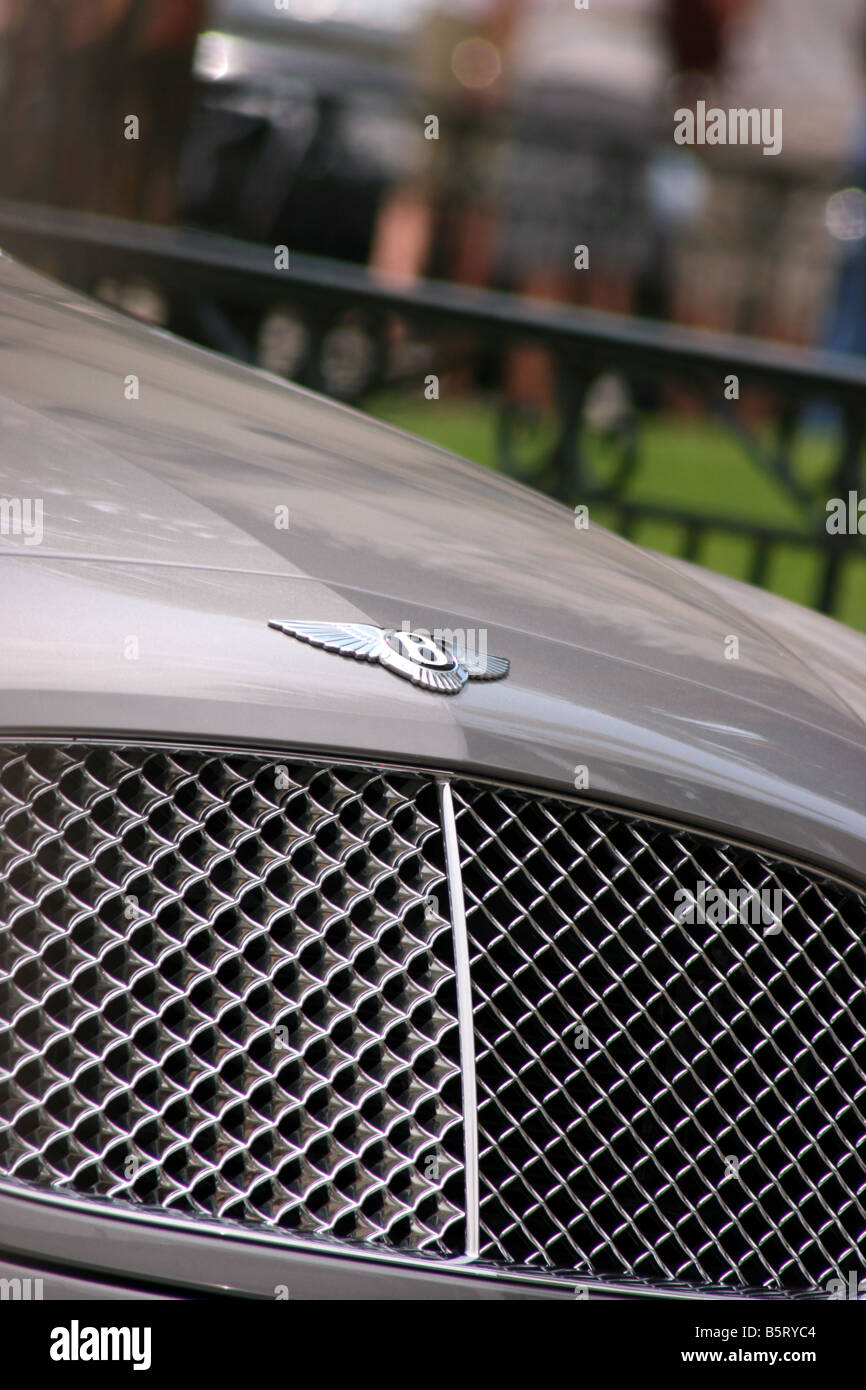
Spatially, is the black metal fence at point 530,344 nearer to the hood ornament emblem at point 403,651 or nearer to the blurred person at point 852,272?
the hood ornament emblem at point 403,651

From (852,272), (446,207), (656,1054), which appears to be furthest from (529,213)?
(656,1054)

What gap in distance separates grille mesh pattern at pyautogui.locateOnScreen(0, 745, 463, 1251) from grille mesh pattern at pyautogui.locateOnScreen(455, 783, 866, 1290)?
8cm

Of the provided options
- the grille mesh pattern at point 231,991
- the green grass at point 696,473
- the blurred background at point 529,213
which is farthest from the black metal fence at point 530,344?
the grille mesh pattern at point 231,991

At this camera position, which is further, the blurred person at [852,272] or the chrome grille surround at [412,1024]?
the blurred person at [852,272]

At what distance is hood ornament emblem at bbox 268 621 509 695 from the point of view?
1.92 metres

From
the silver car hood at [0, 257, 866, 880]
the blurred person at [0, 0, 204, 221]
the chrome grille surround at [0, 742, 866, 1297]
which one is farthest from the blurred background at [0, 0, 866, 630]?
the chrome grille surround at [0, 742, 866, 1297]

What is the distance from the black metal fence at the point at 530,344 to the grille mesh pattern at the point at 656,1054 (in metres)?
3.87

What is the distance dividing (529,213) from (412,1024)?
40.5 ft

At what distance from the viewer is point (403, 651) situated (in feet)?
6.38

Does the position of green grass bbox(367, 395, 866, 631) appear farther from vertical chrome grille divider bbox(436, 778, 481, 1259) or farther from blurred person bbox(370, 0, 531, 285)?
vertical chrome grille divider bbox(436, 778, 481, 1259)

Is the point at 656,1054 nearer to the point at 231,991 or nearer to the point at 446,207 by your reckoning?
the point at 231,991

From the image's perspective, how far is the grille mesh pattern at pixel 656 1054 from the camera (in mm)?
1909
